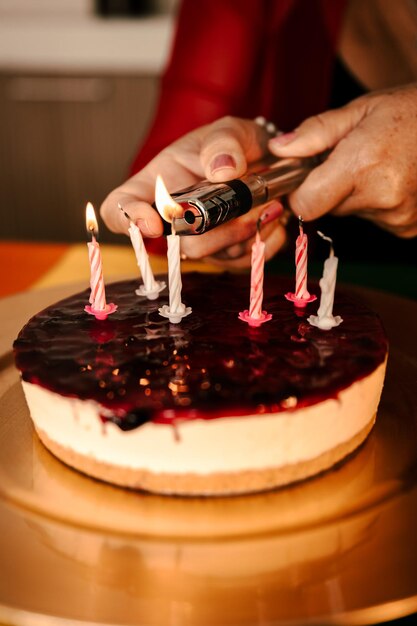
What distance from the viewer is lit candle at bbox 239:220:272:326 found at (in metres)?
1.05

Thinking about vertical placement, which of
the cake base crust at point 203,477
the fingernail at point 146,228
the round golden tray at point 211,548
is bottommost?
the cake base crust at point 203,477

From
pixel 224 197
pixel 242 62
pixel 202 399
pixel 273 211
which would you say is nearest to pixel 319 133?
pixel 273 211

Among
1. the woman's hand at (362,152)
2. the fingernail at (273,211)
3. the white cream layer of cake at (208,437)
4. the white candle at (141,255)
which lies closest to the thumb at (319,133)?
the woman's hand at (362,152)

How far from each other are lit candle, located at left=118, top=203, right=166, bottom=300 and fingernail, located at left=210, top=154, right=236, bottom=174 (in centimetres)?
17

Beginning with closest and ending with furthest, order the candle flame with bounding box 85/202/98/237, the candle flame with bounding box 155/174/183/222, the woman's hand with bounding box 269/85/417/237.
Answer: the candle flame with bounding box 155/174/183/222, the candle flame with bounding box 85/202/98/237, the woman's hand with bounding box 269/85/417/237

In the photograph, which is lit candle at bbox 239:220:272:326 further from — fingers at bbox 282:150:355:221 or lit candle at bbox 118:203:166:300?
fingers at bbox 282:150:355:221

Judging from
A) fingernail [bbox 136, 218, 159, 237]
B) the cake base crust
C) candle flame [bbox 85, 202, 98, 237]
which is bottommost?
the cake base crust

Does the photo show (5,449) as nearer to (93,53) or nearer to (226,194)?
(226,194)

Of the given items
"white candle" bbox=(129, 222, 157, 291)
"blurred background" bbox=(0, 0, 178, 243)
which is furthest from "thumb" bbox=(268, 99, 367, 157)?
"blurred background" bbox=(0, 0, 178, 243)

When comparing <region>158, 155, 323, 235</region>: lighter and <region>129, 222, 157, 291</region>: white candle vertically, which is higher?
<region>158, 155, 323, 235</region>: lighter

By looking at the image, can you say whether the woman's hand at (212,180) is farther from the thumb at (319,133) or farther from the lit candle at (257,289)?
the lit candle at (257,289)

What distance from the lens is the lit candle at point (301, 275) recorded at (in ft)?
3.72

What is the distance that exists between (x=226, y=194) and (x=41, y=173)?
10.4 ft

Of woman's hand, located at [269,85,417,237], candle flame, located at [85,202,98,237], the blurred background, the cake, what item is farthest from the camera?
the blurred background
